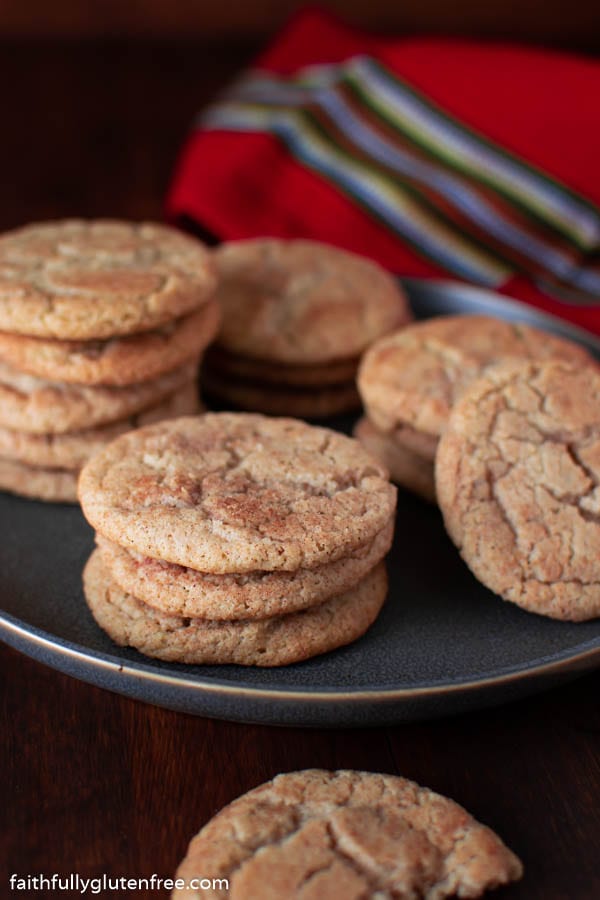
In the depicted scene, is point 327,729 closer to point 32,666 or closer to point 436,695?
point 436,695

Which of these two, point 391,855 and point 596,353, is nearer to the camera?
point 391,855

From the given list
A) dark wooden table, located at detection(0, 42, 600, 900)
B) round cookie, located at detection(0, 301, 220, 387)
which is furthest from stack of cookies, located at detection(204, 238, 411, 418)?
dark wooden table, located at detection(0, 42, 600, 900)

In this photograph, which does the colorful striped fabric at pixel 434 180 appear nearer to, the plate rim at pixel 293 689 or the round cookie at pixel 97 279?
the round cookie at pixel 97 279

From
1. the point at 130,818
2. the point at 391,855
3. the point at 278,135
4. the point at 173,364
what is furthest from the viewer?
the point at 278,135

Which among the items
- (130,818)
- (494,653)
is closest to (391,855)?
(130,818)

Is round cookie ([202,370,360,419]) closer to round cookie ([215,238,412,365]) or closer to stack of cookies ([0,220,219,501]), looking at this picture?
round cookie ([215,238,412,365])

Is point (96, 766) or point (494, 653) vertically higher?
point (494, 653)

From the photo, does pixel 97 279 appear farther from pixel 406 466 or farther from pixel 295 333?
pixel 406 466
